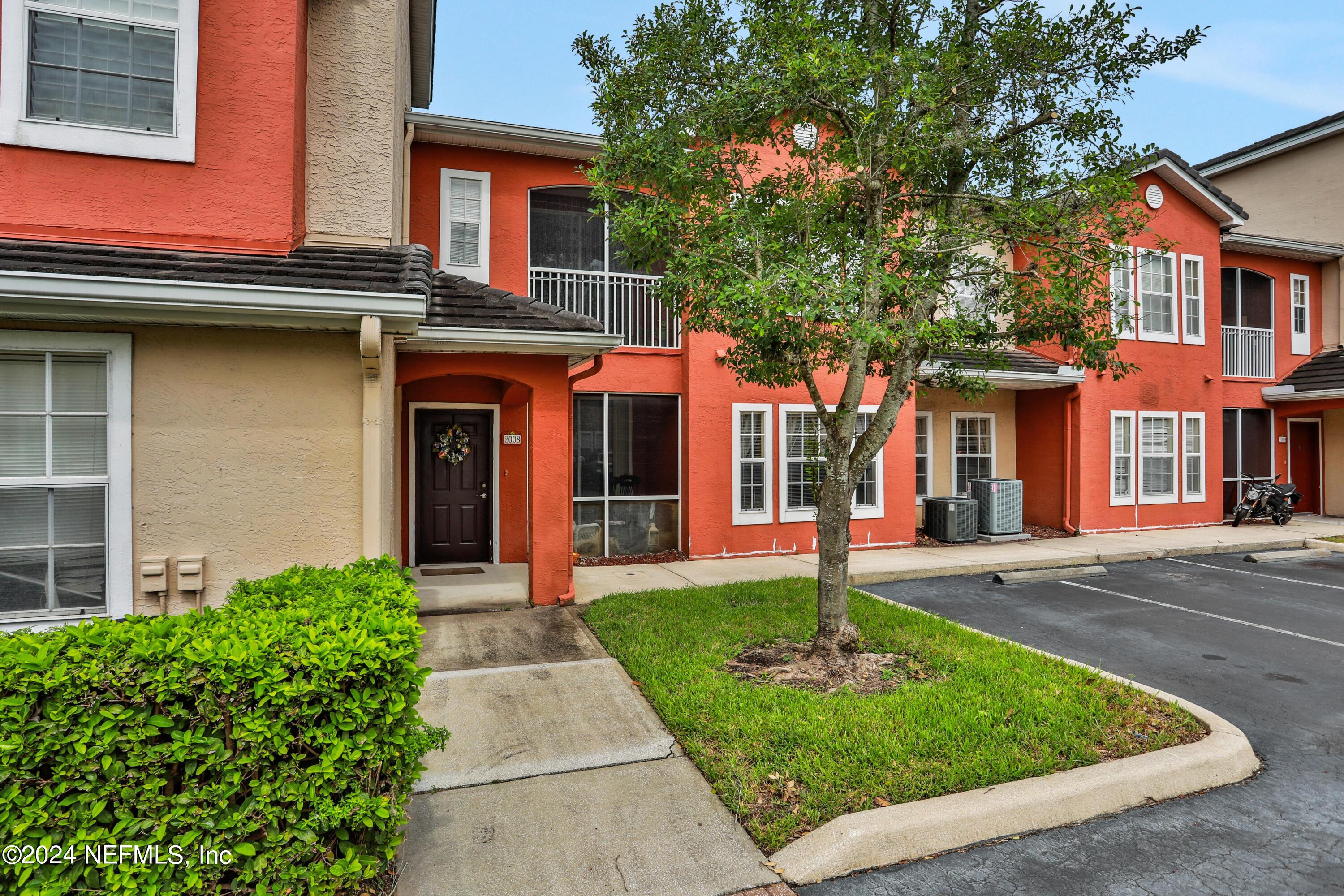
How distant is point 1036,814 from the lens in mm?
3674

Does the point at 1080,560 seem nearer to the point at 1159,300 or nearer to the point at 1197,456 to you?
the point at 1197,456

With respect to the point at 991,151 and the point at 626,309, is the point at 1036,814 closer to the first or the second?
the point at 991,151

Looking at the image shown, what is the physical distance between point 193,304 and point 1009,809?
18.4 feet

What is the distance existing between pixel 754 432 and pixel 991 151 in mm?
5886

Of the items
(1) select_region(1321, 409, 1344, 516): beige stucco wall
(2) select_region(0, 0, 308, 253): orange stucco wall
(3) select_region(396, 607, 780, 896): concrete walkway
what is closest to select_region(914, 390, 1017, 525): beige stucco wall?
(1) select_region(1321, 409, 1344, 516): beige stucco wall

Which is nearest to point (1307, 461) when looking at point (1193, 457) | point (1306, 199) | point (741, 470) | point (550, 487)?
point (1193, 457)

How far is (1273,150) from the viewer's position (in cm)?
1753

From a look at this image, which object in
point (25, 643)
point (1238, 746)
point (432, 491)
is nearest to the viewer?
point (25, 643)

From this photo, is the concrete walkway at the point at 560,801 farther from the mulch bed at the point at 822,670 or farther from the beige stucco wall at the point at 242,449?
the beige stucco wall at the point at 242,449

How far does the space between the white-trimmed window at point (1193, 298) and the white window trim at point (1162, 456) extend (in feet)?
5.69

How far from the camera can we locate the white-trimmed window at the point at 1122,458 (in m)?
13.8

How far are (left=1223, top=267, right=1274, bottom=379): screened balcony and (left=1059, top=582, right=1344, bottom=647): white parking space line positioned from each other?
9673 millimetres

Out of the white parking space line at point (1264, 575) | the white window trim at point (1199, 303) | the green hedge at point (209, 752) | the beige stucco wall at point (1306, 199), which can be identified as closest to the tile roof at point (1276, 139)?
the beige stucco wall at point (1306, 199)

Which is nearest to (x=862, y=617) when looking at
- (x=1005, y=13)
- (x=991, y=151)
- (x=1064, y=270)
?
(x=1064, y=270)
